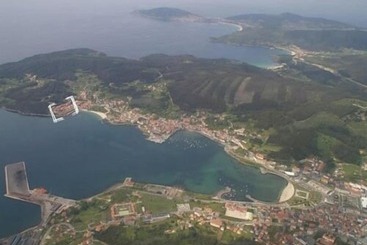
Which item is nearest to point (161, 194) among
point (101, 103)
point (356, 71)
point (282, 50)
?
point (101, 103)

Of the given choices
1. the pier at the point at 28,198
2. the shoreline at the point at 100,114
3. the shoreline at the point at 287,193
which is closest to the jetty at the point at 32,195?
the pier at the point at 28,198

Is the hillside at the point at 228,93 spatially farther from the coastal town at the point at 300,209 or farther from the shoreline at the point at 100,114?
the shoreline at the point at 100,114

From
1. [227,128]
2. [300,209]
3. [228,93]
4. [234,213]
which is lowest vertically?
[300,209]

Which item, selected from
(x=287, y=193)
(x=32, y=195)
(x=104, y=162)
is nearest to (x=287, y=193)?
(x=287, y=193)

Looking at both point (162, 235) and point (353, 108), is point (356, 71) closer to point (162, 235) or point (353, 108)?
point (353, 108)

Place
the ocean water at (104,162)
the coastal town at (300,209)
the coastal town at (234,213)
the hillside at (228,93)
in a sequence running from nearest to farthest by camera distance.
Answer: the coastal town at (234,213)
the coastal town at (300,209)
the ocean water at (104,162)
the hillside at (228,93)

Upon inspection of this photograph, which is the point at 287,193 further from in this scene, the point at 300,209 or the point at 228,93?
the point at 228,93
